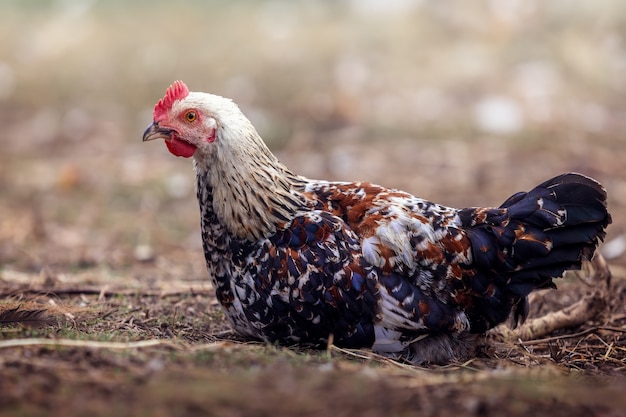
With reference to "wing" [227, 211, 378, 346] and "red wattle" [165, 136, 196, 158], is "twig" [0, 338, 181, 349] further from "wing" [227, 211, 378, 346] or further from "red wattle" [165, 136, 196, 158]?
"red wattle" [165, 136, 196, 158]

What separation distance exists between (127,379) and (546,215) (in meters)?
2.36

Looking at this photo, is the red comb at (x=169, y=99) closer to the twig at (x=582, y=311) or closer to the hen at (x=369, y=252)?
the hen at (x=369, y=252)

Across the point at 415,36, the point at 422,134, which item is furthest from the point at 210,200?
the point at 415,36

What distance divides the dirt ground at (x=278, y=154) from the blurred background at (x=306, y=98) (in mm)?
38

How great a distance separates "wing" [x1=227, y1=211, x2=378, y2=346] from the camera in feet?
12.6

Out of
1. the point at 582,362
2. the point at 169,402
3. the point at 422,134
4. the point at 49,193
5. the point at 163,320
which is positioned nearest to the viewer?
the point at 169,402

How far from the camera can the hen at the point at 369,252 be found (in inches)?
152

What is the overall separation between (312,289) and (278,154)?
230 inches

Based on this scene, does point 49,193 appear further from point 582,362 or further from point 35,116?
point 582,362

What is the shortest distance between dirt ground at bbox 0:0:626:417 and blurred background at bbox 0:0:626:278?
4 centimetres

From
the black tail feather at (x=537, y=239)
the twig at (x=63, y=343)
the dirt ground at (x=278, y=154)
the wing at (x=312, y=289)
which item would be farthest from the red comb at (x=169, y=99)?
the black tail feather at (x=537, y=239)

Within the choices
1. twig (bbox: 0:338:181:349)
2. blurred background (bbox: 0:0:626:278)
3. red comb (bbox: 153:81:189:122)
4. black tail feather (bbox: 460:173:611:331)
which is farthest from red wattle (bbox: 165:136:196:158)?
blurred background (bbox: 0:0:626:278)

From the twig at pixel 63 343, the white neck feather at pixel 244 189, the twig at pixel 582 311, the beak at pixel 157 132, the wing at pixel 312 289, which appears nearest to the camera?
the twig at pixel 63 343

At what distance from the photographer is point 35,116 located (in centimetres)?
1121
